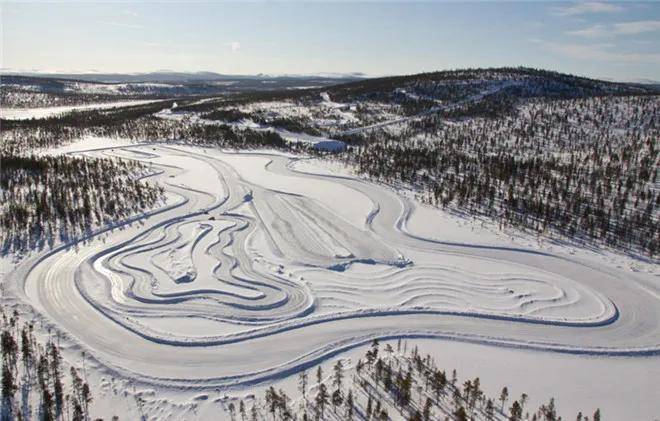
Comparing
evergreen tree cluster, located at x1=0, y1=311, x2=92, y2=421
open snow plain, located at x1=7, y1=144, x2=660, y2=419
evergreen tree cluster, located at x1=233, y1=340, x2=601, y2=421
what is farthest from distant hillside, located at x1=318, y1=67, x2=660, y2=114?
evergreen tree cluster, located at x1=0, y1=311, x2=92, y2=421

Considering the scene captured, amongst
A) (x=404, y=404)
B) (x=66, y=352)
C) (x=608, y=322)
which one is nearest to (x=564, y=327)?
(x=608, y=322)

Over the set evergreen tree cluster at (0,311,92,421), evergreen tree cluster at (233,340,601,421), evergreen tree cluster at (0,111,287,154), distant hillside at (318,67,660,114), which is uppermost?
distant hillside at (318,67,660,114)

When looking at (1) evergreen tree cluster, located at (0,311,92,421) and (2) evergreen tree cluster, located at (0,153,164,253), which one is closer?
(1) evergreen tree cluster, located at (0,311,92,421)

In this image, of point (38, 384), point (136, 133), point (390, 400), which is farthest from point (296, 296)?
point (136, 133)

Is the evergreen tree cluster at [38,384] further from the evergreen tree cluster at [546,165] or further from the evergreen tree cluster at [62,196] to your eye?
the evergreen tree cluster at [546,165]

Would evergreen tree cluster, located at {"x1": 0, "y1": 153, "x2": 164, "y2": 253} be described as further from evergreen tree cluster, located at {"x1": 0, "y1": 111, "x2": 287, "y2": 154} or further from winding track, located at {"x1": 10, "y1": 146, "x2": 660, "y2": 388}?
evergreen tree cluster, located at {"x1": 0, "y1": 111, "x2": 287, "y2": 154}

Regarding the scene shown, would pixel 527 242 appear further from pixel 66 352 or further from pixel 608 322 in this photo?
pixel 66 352
